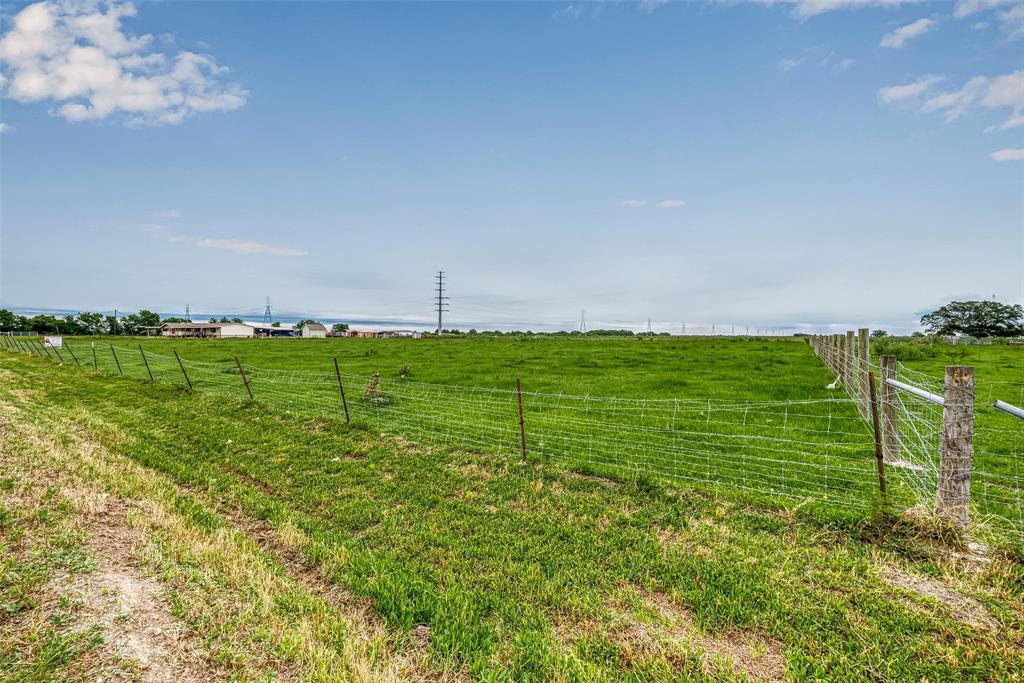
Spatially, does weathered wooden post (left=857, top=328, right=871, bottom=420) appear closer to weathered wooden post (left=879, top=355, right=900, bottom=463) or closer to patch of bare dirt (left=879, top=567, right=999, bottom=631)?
weathered wooden post (left=879, top=355, right=900, bottom=463)

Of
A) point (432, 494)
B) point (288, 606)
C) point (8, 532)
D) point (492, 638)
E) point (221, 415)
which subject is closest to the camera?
point (492, 638)

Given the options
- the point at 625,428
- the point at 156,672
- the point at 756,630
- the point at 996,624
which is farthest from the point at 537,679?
the point at 625,428

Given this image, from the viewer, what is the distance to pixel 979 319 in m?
85.4

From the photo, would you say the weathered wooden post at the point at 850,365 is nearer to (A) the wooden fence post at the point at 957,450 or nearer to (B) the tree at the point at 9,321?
(A) the wooden fence post at the point at 957,450

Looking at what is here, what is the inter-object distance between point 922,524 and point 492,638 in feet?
14.6

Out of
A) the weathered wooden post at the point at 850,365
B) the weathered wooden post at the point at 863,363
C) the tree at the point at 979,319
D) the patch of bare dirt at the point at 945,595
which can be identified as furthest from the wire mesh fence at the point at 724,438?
the tree at the point at 979,319

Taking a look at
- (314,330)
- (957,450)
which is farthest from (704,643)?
(314,330)

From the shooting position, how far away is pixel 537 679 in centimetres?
309

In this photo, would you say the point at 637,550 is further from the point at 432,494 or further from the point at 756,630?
the point at 432,494

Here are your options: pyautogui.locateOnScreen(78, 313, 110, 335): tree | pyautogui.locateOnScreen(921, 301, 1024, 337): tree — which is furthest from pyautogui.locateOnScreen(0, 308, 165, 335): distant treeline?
pyautogui.locateOnScreen(921, 301, 1024, 337): tree

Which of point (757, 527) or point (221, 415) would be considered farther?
point (221, 415)

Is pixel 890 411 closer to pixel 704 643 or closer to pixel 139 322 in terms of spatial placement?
pixel 704 643

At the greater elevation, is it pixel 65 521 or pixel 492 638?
pixel 65 521

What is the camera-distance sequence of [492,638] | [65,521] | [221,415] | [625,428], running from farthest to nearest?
1. [221,415]
2. [625,428]
3. [65,521]
4. [492,638]
